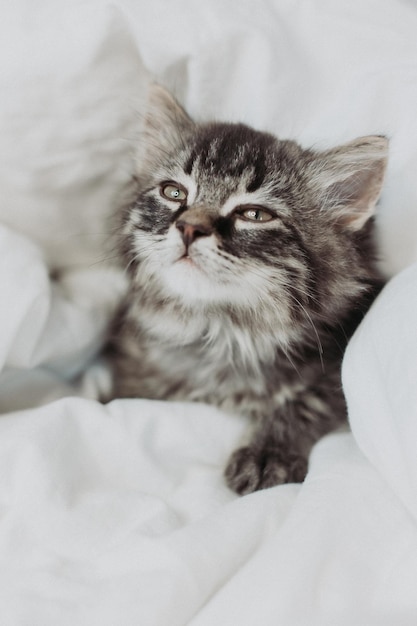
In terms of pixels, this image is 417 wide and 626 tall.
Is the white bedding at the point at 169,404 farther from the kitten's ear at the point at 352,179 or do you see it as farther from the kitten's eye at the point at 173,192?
the kitten's eye at the point at 173,192

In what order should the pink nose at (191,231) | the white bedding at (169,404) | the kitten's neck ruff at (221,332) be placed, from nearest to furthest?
the white bedding at (169,404)
the pink nose at (191,231)
the kitten's neck ruff at (221,332)

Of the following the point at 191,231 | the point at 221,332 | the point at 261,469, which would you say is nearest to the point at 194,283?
Result: the point at 191,231

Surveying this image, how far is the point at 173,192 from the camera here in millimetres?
1194

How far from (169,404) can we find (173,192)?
1.49 feet

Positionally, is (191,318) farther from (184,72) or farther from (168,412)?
(184,72)

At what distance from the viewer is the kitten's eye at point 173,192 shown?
1171 mm

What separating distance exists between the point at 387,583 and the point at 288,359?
53cm

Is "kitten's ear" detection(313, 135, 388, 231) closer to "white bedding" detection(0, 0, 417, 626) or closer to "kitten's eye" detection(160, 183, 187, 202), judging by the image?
"white bedding" detection(0, 0, 417, 626)

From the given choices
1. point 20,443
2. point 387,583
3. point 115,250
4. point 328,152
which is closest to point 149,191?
point 115,250

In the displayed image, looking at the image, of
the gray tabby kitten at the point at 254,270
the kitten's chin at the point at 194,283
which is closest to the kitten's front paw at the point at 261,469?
the gray tabby kitten at the point at 254,270

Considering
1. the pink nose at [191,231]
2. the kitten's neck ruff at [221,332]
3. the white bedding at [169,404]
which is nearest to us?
the white bedding at [169,404]

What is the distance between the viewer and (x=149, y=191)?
124 cm


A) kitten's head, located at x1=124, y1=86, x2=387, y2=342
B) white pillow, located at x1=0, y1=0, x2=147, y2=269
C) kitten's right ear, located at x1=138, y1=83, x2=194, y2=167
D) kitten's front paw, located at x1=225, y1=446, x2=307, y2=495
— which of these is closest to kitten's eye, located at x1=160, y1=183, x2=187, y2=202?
kitten's head, located at x1=124, y1=86, x2=387, y2=342

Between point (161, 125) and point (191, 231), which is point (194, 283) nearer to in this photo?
point (191, 231)
